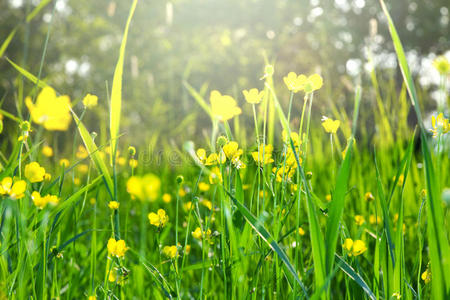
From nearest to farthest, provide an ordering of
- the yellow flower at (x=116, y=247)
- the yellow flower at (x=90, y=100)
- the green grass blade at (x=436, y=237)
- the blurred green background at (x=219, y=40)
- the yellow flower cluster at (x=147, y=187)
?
the yellow flower cluster at (x=147, y=187) → the green grass blade at (x=436, y=237) → the yellow flower at (x=116, y=247) → the yellow flower at (x=90, y=100) → the blurred green background at (x=219, y=40)

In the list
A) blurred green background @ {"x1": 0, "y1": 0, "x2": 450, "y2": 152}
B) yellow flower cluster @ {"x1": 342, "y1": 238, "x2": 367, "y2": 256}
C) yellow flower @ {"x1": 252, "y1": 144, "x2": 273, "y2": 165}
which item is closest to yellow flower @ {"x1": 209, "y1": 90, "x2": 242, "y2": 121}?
yellow flower @ {"x1": 252, "y1": 144, "x2": 273, "y2": 165}

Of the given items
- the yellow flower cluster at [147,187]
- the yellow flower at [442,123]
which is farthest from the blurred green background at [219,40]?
the yellow flower cluster at [147,187]

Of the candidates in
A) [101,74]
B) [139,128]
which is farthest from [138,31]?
[139,128]

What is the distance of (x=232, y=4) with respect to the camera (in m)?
16.4

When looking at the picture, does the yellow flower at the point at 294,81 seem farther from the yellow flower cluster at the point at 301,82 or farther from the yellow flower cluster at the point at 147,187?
the yellow flower cluster at the point at 147,187

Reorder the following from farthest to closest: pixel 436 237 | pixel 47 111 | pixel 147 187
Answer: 1. pixel 47 111
2. pixel 436 237
3. pixel 147 187

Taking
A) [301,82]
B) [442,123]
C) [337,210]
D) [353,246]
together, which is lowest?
[353,246]

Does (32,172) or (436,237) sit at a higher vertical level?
(32,172)

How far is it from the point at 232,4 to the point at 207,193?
15.9 meters

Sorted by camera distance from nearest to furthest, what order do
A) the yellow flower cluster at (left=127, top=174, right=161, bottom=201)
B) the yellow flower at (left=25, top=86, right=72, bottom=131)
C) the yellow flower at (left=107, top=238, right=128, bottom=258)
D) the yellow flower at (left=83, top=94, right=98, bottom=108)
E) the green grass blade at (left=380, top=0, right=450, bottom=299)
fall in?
1. the yellow flower cluster at (left=127, top=174, right=161, bottom=201)
2. the green grass blade at (left=380, top=0, right=450, bottom=299)
3. the yellow flower at (left=25, top=86, right=72, bottom=131)
4. the yellow flower at (left=107, top=238, right=128, bottom=258)
5. the yellow flower at (left=83, top=94, right=98, bottom=108)

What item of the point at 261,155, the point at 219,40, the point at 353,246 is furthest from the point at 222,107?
the point at 219,40

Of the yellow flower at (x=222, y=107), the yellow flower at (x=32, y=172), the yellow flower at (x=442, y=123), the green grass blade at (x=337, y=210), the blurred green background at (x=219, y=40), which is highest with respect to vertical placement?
the blurred green background at (x=219, y=40)

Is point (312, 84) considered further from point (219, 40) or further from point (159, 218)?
point (219, 40)

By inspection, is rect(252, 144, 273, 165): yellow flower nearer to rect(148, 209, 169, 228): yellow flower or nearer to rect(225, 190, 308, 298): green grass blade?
rect(225, 190, 308, 298): green grass blade
